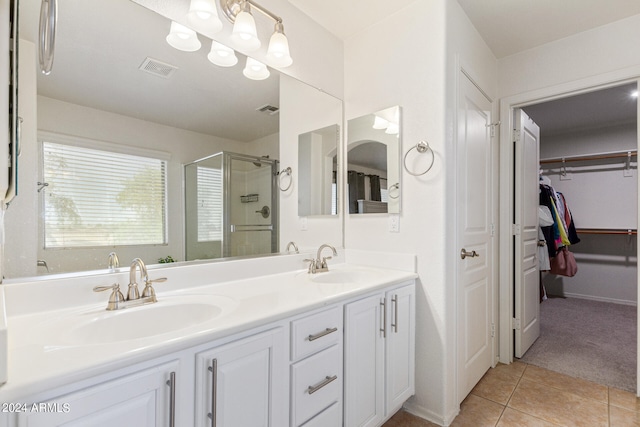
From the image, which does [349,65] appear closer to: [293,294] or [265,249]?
Result: [265,249]

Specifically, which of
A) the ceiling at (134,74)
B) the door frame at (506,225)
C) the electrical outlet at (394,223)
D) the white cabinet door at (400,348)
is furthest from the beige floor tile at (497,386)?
the ceiling at (134,74)

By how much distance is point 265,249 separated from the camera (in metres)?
1.83

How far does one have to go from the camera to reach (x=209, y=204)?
5.14ft

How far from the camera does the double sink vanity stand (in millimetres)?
699

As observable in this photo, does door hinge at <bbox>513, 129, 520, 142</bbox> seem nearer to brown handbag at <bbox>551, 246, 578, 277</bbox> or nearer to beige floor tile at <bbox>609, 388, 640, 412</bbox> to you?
beige floor tile at <bbox>609, 388, 640, 412</bbox>

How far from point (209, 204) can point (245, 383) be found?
886mm

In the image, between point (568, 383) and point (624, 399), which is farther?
point (568, 383)

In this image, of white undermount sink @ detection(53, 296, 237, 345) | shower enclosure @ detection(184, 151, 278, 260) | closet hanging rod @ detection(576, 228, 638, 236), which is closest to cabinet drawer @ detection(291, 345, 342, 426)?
white undermount sink @ detection(53, 296, 237, 345)

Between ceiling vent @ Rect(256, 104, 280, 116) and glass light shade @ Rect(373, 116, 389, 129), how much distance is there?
647mm

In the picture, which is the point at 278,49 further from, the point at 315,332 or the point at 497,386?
the point at 497,386

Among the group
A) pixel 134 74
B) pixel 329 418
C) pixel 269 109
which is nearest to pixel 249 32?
pixel 269 109

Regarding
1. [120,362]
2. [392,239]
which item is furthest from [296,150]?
[120,362]

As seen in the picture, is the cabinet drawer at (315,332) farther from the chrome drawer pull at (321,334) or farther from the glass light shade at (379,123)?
the glass light shade at (379,123)

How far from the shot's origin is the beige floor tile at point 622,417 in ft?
5.66
